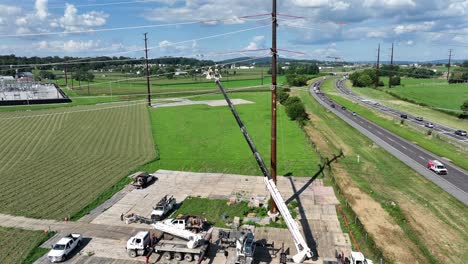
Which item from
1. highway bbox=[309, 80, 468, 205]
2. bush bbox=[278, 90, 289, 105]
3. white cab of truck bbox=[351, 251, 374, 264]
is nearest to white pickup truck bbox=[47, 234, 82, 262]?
white cab of truck bbox=[351, 251, 374, 264]

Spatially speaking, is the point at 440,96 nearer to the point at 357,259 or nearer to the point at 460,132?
the point at 460,132

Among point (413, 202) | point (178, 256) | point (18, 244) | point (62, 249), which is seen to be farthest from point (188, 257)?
point (413, 202)

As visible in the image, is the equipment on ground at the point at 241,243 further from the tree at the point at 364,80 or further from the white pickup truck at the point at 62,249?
the tree at the point at 364,80

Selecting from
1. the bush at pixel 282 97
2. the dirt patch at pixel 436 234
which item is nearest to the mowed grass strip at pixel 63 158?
the dirt patch at pixel 436 234

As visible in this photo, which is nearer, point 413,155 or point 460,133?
point 413,155

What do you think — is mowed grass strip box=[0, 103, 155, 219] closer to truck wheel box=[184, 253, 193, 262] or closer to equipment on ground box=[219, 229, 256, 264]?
truck wheel box=[184, 253, 193, 262]

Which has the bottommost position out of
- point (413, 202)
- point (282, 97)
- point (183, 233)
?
point (413, 202)
